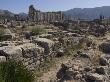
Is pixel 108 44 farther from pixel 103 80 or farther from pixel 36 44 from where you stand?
pixel 103 80

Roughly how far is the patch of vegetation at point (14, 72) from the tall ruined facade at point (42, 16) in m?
48.8

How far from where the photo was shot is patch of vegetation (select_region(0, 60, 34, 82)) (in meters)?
9.59

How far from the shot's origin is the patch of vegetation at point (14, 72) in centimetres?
959

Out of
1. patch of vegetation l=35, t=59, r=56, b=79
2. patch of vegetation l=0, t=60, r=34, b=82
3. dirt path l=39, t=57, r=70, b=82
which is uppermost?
patch of vegetation l=0, t=60, r=34, b=82

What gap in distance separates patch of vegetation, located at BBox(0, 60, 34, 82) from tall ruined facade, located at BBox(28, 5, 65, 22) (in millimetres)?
48753

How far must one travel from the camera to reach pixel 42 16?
230 ft

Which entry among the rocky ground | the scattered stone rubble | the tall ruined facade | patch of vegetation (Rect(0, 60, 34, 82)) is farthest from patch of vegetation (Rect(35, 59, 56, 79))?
the tall ruined facade

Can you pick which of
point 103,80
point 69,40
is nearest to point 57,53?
point 69,40

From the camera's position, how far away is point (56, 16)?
250ft

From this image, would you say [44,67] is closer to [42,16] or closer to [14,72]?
[14,72]

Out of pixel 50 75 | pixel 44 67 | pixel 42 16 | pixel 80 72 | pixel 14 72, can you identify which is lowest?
pixel 50 75

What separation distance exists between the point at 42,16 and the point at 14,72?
60934 mm

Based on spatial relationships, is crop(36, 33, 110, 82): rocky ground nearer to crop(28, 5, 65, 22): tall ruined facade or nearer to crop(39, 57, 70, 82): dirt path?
crop(39, 57, 70, 82): dirt path

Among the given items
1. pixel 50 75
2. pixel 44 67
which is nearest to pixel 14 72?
pixel 50 75
